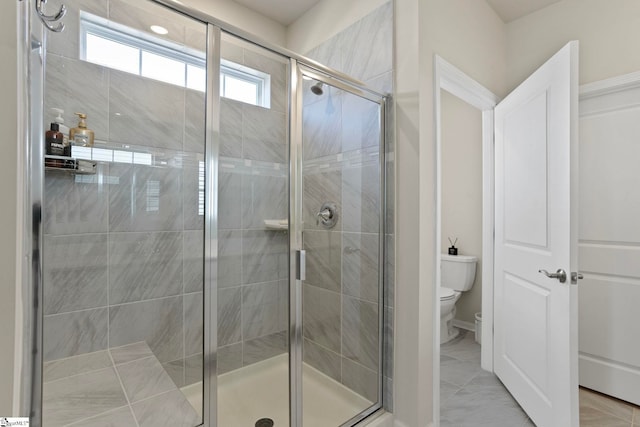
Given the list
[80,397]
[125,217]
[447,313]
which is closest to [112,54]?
[125,217]

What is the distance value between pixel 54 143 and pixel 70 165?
0.39 ft

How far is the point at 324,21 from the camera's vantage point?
2193 mm

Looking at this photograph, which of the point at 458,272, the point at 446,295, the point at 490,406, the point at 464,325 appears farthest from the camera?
the point at 464,325

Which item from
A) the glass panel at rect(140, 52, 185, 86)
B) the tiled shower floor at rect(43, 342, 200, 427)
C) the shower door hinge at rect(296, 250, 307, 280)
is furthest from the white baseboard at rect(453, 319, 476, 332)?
the glass panel at rect(140, 52, 185, 86)

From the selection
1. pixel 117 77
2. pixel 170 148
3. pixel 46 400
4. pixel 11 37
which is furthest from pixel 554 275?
pixel 117 77

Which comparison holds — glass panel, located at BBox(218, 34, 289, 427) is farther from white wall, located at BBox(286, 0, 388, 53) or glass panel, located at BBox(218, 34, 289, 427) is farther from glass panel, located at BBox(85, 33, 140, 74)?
white wall, located at BBox(286, 0, 388, 53)

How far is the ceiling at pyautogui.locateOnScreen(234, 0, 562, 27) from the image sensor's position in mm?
2187

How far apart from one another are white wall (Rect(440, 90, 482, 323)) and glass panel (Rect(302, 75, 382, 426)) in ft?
6.09

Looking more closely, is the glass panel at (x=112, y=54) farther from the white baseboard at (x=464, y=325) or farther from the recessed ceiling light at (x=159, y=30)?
the white baseboard at (x=464, y=325)

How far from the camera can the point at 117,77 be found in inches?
65.2

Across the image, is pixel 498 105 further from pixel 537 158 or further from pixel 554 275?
pixel 554 275

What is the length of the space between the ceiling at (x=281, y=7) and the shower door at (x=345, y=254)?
1.10 meters

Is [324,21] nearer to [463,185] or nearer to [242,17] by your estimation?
[242,17]

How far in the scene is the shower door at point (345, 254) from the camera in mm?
1624
